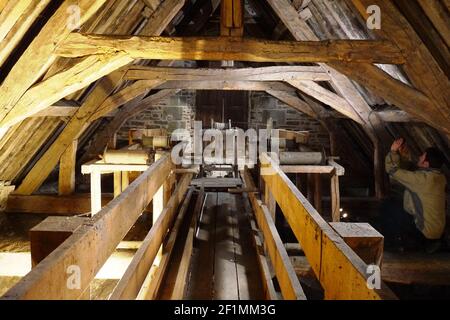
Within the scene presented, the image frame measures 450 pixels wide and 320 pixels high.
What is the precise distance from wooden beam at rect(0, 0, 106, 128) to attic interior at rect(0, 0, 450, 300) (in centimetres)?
1

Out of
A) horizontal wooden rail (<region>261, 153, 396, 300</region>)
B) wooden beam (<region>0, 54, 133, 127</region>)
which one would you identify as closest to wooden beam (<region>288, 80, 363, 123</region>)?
wooden beam (<region>0, 54, 133, 127</region>)

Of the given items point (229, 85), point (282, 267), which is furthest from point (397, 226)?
point (282, 267)

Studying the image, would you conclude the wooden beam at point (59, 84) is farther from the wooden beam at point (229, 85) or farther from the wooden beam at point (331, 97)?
the wooden beam at point (331, 97)

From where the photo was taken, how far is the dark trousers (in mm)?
5120

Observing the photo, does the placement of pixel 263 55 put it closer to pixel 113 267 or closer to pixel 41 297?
pixel 113 267

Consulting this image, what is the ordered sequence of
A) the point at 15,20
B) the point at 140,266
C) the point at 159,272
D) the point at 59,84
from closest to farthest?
the point at 140,266 < the point at 159,272 < the point at 15,20 < the point at 59,84

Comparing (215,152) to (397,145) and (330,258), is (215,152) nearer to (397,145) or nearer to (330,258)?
(397,145)

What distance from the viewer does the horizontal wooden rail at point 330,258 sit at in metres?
1.23

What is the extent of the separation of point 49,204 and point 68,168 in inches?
28.0

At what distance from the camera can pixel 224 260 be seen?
3.29 m

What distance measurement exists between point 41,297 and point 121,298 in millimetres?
583

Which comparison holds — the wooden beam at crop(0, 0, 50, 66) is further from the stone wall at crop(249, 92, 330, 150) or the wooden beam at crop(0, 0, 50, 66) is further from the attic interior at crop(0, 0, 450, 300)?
the stone wall at crop(249, 92, 330, 150)

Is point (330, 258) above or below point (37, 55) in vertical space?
below

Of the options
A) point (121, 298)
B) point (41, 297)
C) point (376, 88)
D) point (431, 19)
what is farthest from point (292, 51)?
point (41, 297)
